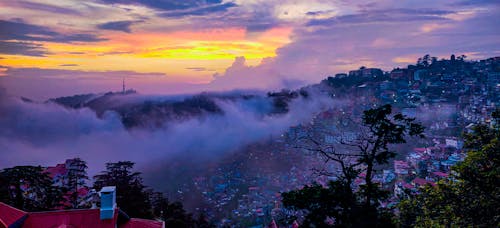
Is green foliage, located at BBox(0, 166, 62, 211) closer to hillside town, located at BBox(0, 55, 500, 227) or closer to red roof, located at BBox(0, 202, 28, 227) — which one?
hillside town, located at BBox(0, 55, 500, 227)

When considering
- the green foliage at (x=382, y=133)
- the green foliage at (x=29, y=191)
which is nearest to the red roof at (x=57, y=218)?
the green foliage at (x=29, y=191)

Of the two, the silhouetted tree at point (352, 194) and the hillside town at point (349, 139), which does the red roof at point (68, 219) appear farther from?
the silhouetted tree at point (352, 194)

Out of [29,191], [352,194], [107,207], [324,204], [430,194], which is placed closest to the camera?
[107,207]

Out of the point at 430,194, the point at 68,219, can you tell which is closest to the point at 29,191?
the point at 68,219

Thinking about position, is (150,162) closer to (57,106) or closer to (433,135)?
(57,106)

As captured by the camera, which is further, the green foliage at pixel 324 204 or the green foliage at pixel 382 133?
the green foliage at pixel 382 133

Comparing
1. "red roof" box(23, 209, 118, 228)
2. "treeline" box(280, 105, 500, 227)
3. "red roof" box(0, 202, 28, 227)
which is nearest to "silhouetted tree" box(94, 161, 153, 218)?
"red roof" box(23, 209, 118, 228)

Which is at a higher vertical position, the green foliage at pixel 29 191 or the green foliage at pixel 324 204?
the green foliage at pixel 324 204

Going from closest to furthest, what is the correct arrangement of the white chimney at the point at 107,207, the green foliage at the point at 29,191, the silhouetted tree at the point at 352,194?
the white chimney at the point at 107,207 → the silhouetted tree at the point at 352,194 → the green foliage at the point at 29,191

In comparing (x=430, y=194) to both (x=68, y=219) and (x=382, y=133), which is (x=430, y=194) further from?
(x=68, y=219)
